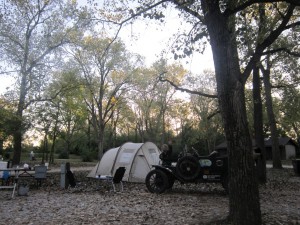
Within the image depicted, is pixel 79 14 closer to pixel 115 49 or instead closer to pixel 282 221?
pixel 282 221

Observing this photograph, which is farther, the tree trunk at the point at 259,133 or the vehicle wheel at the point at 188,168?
the tree trunk at the point at 259,133

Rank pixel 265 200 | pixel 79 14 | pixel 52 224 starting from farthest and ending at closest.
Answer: pixel 265 200
pixel 79 14
pixel 52 224

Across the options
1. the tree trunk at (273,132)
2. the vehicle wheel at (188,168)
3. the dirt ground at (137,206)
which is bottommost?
the dirt ground at (137,206)

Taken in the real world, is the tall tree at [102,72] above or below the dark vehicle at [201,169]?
above

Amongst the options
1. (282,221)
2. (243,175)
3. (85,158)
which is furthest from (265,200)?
(85,158)

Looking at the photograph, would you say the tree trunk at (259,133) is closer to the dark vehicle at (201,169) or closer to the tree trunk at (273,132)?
the dark vehicle at (201,169)

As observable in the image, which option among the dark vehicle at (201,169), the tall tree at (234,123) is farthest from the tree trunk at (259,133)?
the tall tree at (234,123)

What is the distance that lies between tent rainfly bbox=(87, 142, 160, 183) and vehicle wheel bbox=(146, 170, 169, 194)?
353cm

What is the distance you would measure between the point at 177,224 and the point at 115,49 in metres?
25.2

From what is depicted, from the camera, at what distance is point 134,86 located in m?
33.1

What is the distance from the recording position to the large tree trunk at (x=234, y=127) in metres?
5.13

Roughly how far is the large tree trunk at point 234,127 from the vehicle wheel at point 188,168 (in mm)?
4929

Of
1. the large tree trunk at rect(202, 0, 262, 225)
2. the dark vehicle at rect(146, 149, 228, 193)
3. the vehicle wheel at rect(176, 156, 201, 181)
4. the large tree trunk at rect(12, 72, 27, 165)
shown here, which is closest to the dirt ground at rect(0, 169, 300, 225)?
the dark vehicle at rect(146, 149, 228, 193)

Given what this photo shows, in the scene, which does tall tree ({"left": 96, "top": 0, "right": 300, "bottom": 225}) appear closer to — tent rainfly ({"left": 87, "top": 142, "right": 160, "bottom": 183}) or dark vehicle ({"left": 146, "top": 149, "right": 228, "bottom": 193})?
dark vehicle ({"left": 146, "top": 149, "right": 228, "bottom": 193})
